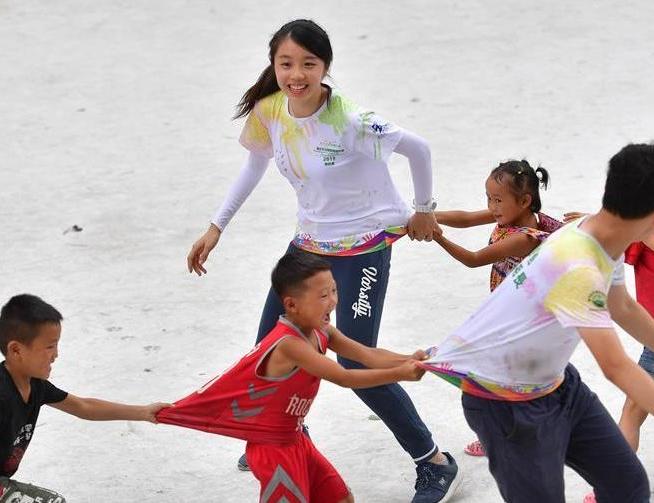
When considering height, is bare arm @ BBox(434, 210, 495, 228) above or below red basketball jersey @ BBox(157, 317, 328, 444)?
above

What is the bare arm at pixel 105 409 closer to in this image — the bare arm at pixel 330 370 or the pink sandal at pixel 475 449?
the bare arm at pixel 330 370

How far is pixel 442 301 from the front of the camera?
619 cm

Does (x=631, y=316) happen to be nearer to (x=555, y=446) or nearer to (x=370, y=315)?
(x=555, y=446)

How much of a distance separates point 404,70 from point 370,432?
15.2 feet

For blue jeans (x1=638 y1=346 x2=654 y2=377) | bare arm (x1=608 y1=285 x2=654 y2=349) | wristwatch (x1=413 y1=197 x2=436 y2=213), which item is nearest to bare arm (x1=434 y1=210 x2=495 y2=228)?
wristwatch (x1=413 y1=197 x2=436 y2=213)

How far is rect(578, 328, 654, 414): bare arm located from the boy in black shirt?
1654 millimetres

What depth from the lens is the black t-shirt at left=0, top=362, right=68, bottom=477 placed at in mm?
4004

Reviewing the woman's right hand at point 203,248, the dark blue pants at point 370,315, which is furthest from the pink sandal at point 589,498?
the woman's right hand at point 203,248

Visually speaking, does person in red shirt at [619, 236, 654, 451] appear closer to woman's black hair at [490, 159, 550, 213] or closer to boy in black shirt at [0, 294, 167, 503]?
woman's black hair at [490, 159, 550, 213]

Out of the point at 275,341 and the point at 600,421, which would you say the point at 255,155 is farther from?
the point at 600,421

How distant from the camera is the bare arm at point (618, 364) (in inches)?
130

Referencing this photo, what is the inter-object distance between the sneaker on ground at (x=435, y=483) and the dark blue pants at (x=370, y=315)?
111 millimetres

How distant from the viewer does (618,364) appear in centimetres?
332

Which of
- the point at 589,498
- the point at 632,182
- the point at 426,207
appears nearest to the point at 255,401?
the point at 426,207
